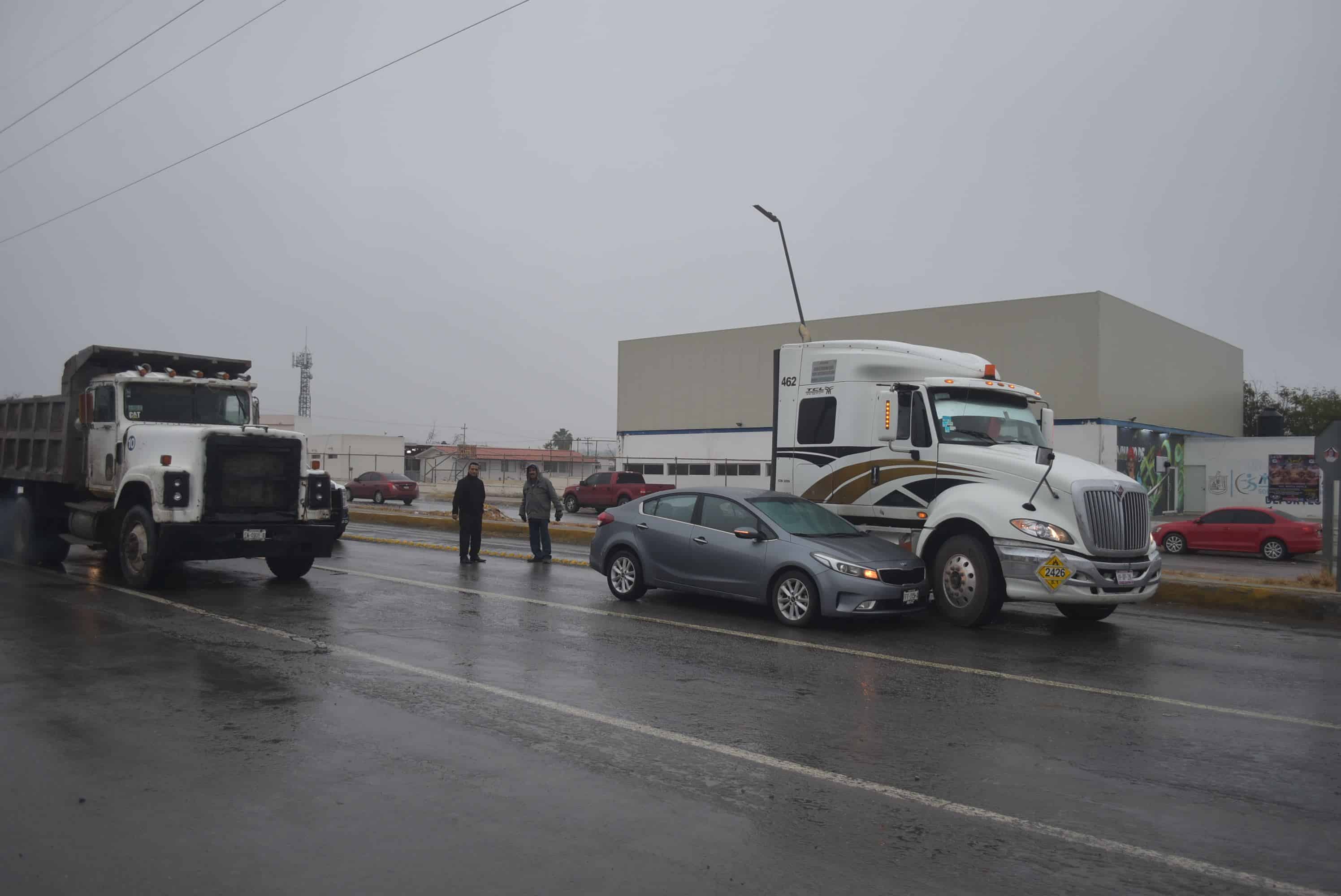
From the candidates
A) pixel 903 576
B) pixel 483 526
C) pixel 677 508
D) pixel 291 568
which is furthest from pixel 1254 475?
pixel 291 568

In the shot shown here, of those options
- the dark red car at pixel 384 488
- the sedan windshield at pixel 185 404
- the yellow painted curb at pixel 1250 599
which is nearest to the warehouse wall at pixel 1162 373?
the dark red car at pixel 384 488

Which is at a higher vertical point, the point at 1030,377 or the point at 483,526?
the point at 1030,377

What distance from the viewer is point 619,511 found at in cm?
1327

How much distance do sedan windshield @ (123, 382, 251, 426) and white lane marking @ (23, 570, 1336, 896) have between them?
255 inches

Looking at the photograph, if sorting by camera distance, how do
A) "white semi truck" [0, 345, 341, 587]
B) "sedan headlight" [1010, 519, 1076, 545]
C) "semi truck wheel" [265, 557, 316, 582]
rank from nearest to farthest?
1. "sedan headlight" [1010, 519, 1076, 545]
2. "white semi truck" [0, 345, 341, 587]
3. "semi truck wheel" [265, 557, 316, 582]

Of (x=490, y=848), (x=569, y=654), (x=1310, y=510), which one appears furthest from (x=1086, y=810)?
(x=1310, y=510)

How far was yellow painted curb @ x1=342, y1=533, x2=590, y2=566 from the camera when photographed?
59.6ft

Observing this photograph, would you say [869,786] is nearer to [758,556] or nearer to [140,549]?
[758,556]

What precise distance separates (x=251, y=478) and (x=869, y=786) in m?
10.2

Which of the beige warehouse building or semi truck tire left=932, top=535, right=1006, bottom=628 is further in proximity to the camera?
the beige warehouse building

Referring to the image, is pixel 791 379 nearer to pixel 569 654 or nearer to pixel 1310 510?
pixel 569 654

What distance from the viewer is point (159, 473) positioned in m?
12.5

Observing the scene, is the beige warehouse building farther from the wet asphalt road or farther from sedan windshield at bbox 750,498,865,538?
the wet asphalt road

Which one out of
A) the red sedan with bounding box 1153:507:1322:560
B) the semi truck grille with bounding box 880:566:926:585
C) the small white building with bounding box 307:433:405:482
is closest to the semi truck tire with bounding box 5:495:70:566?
the semi truck grille with bounding box 880:566:926:585
